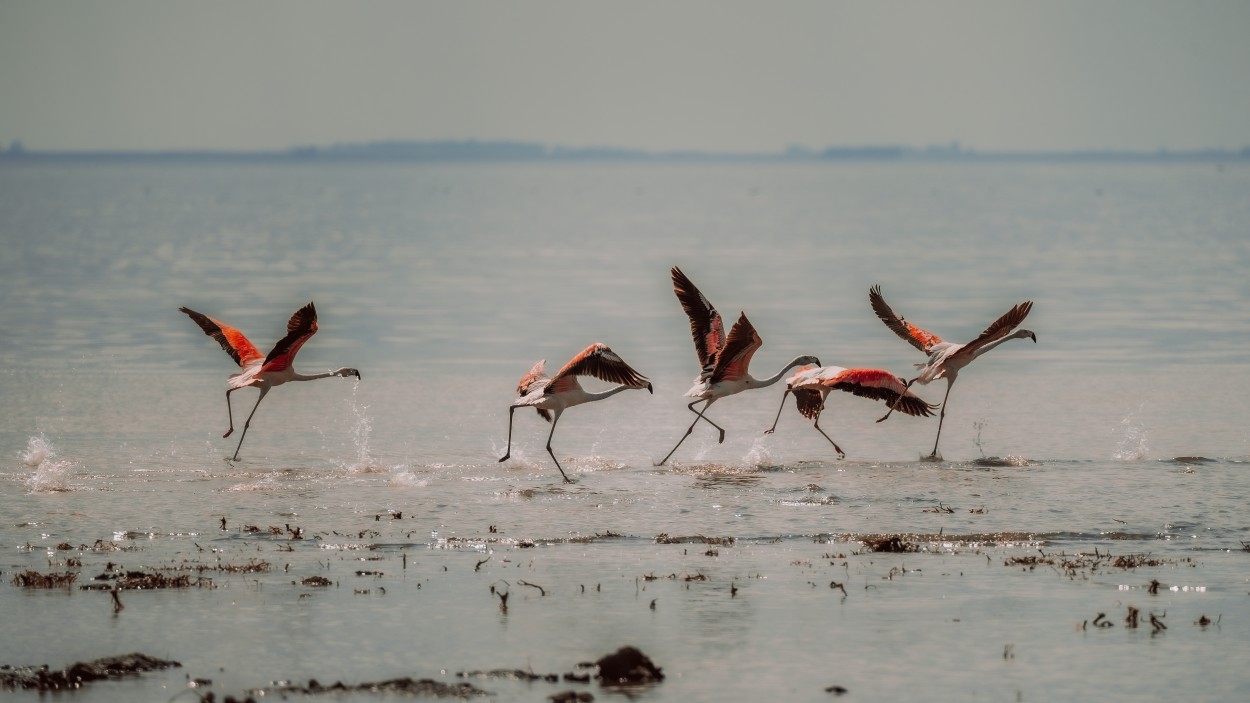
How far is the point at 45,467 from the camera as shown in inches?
696

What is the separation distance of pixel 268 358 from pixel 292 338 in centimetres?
79

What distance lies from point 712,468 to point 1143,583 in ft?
22.1

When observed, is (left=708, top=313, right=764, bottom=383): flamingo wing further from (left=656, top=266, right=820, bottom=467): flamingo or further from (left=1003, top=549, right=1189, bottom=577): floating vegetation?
(left=1003, top=549, right=1189, bottom=577): floating vegetation

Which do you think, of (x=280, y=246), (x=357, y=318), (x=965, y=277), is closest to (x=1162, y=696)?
(x=357, y=318)

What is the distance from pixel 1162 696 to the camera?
1067 centimetres

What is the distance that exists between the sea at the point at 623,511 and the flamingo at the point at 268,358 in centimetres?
86

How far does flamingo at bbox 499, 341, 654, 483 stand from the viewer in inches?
697

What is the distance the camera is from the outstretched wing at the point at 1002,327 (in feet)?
60.0

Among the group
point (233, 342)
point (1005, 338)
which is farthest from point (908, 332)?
point (233, 342)

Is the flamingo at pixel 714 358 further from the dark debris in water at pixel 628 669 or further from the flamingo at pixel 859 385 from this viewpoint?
the dark debris in water at pixel 628 669

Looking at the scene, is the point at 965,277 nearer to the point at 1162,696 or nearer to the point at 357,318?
the point at 357,318

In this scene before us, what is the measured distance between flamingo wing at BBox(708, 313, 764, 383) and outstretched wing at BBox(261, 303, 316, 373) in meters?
4.50

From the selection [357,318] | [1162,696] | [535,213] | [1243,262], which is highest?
[535,213]

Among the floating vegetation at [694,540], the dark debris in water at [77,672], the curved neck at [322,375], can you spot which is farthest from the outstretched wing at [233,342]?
the dark debris in water at [77,672]
